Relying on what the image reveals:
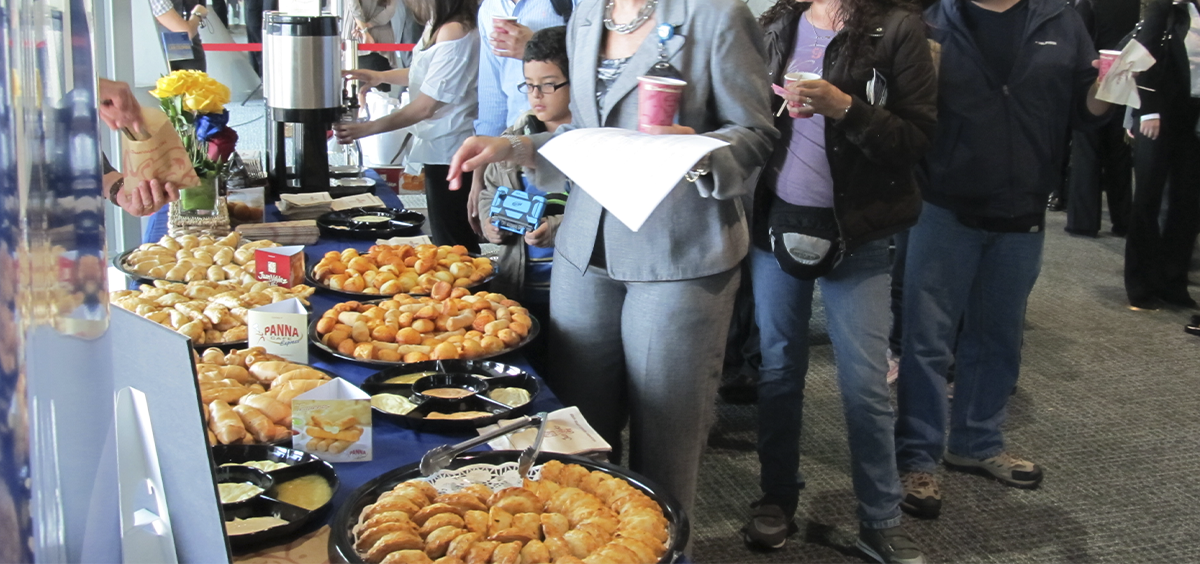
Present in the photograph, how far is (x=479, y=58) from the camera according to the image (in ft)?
12.1

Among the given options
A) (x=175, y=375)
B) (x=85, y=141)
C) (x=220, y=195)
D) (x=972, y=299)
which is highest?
(x=85, y=141)

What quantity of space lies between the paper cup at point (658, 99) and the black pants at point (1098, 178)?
5080 mm

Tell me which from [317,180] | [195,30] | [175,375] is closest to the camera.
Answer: [175,375]

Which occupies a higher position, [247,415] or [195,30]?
[195,30]

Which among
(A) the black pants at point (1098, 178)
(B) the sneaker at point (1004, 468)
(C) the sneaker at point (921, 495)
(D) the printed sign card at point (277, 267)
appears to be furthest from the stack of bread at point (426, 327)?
(A) the black pants at point (1098, 178)

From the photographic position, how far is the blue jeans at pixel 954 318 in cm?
281

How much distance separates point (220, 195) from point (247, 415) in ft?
4.93

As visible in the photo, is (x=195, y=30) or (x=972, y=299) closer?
(x=972, y=299)

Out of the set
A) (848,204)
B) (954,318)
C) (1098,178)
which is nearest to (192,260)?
(848,204)

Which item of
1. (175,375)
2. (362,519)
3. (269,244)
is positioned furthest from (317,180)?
(175,375)

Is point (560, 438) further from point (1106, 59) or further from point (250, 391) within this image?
point (1106, 59)

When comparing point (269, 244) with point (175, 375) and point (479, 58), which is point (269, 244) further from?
point (175, 375)

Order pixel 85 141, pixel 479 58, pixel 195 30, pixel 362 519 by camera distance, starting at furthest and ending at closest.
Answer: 1. pixel 195 30
2. pixel 479 58
3. pixel 362 519
4. pixel 85 141

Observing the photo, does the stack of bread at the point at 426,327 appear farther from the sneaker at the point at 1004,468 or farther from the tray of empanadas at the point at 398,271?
the sneaker at the point at 1004,468
